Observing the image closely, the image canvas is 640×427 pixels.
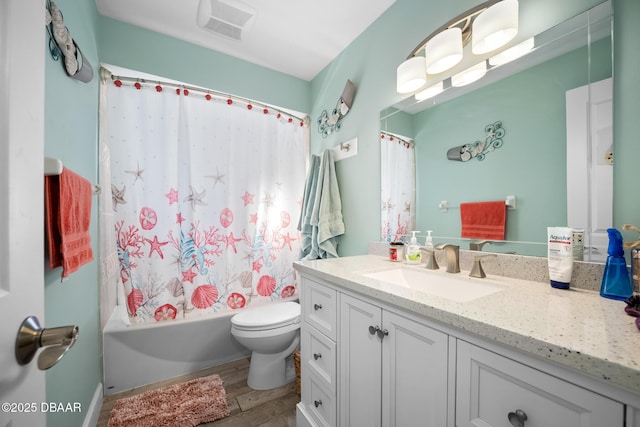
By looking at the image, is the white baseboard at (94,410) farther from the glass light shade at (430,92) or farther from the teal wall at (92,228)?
the glass light shade at (430,92)

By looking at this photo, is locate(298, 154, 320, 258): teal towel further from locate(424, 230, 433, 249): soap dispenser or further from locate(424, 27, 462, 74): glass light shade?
locate(424, 27, 462, 74): glass light shade

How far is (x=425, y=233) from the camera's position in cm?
139

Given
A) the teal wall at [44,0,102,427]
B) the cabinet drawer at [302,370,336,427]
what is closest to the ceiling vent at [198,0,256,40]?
the teal wall at [44,0,102,427]

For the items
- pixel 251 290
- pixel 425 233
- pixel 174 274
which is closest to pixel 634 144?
pixel 425 233

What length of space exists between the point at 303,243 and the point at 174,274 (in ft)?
3.08

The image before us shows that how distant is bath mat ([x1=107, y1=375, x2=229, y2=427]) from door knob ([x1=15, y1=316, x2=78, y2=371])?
4.29ft

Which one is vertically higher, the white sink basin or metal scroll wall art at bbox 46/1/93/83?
metal scroll wall art at bbox 46/1/93/83

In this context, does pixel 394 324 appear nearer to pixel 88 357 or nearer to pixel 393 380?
pixel 393 380

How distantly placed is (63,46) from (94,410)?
178 centimetres

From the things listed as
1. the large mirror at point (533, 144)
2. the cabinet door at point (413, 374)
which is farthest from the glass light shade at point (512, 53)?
the cabinet door at point (413, 374)

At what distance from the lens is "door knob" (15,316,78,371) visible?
0.40 m

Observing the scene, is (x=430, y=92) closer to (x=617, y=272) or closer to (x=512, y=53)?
(x=512, y=53)

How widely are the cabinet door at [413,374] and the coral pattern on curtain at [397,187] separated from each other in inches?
30.1

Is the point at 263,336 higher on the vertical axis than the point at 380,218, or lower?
lower
